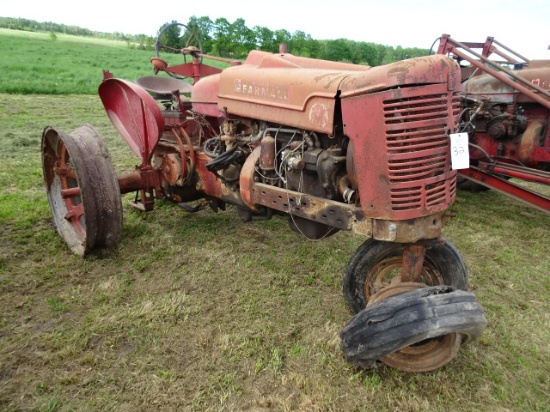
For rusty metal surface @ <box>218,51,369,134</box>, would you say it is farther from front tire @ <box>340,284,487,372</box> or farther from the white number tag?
front tire @ <box>340,284,487,372</box>

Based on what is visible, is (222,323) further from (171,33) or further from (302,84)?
(171,33)

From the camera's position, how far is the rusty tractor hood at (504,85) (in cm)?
423

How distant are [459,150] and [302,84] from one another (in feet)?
2.89

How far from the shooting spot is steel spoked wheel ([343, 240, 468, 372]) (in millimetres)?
2018

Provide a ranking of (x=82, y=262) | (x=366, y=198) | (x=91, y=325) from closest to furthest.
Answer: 1. (x=366, y=198)
2. (x=91, y=325)
3. (x=82, y=262)

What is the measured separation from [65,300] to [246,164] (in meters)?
1.39

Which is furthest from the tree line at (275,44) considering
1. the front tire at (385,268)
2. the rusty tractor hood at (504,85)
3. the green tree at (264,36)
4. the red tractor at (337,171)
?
the front tire at (385,268)

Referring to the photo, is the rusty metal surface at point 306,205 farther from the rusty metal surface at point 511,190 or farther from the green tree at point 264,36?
the green tree at point 264,36

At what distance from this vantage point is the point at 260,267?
315 centimetres

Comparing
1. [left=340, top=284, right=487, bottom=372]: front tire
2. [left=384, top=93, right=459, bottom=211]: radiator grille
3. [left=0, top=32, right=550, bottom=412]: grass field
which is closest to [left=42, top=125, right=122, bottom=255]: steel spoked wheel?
[left=0, top=32, right=550, bottom=412]: grass field

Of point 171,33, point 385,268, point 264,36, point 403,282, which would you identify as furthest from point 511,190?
point 264,36

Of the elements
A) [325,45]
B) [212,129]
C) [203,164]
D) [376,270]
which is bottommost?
[376,270]

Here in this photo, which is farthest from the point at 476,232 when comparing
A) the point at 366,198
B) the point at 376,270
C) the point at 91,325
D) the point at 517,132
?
the point at 91,325

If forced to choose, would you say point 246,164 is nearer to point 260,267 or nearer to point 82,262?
point 260,267
